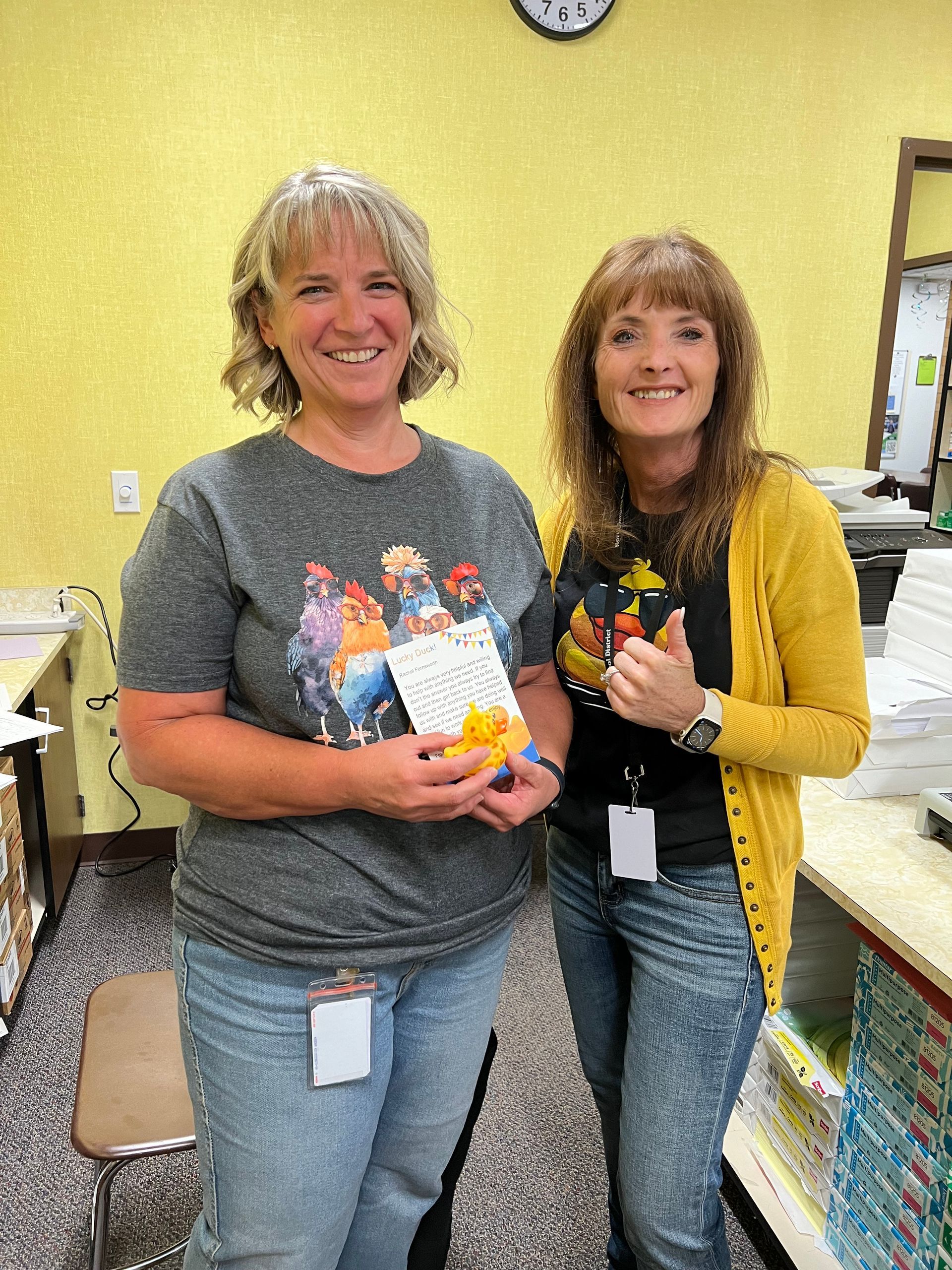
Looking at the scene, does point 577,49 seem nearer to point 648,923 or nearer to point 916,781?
point 916,781

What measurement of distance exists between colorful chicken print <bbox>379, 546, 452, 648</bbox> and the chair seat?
27.2 inches

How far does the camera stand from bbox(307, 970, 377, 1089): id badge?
93 centimetres

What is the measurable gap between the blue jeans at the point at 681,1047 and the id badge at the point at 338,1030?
40 cm

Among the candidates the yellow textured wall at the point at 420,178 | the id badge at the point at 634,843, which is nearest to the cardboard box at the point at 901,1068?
the id badge at the point at 634,843

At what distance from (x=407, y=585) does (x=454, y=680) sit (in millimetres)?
111

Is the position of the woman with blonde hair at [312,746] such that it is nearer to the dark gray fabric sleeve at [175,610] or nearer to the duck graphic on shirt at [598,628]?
the dark gray fabric sleeve at [175,610]

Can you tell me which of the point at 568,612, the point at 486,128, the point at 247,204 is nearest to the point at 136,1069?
the point at 568,612

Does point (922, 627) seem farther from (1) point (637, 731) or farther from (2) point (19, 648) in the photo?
(2) point (19, 648)

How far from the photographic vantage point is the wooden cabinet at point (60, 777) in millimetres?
Result: 2551

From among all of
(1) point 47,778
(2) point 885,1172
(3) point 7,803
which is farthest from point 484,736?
(1) point 47,778

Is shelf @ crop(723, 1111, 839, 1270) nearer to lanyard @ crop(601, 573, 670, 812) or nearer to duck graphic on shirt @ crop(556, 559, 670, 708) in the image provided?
lanyard @ crop(601, 573, 670, 812)

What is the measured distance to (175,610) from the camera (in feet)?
2.93

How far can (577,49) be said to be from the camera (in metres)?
2.87

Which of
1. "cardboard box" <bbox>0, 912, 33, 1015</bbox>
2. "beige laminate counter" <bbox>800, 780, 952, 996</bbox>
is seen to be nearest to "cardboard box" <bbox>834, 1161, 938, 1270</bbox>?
"beige laminate counter" <bbox>800, 780, 952, 996</bbox>
